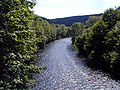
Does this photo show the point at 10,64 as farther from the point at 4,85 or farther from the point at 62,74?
the point at 62,74

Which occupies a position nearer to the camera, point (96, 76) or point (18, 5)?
point (18, 5)

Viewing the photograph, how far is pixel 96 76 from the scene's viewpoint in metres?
20.6

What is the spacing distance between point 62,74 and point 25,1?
54.2 ft

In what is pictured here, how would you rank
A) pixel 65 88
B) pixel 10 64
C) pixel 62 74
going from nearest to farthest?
pixel 10 64 < pixel 65 88 < pixel 62 74

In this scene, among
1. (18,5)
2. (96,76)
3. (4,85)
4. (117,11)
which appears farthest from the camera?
(117,11)

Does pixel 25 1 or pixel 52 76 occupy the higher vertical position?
pixel 25 1

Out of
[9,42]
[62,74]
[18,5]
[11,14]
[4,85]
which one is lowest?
[62,74]

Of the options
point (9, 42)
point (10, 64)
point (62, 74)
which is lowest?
point (62, 74)

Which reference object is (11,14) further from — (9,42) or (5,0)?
(9,42)

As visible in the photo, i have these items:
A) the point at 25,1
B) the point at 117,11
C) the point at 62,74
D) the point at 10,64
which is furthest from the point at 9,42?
the point at 117,11

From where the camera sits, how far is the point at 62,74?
73.5 feet

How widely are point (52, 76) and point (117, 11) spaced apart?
22275 millimetres

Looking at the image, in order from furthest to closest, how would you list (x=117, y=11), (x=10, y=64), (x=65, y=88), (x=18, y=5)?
(x=117, y=11)
(x=65, y=88)
(x=18, y=5)
(x=10, y=64)

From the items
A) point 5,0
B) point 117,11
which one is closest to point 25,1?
point 5,0
